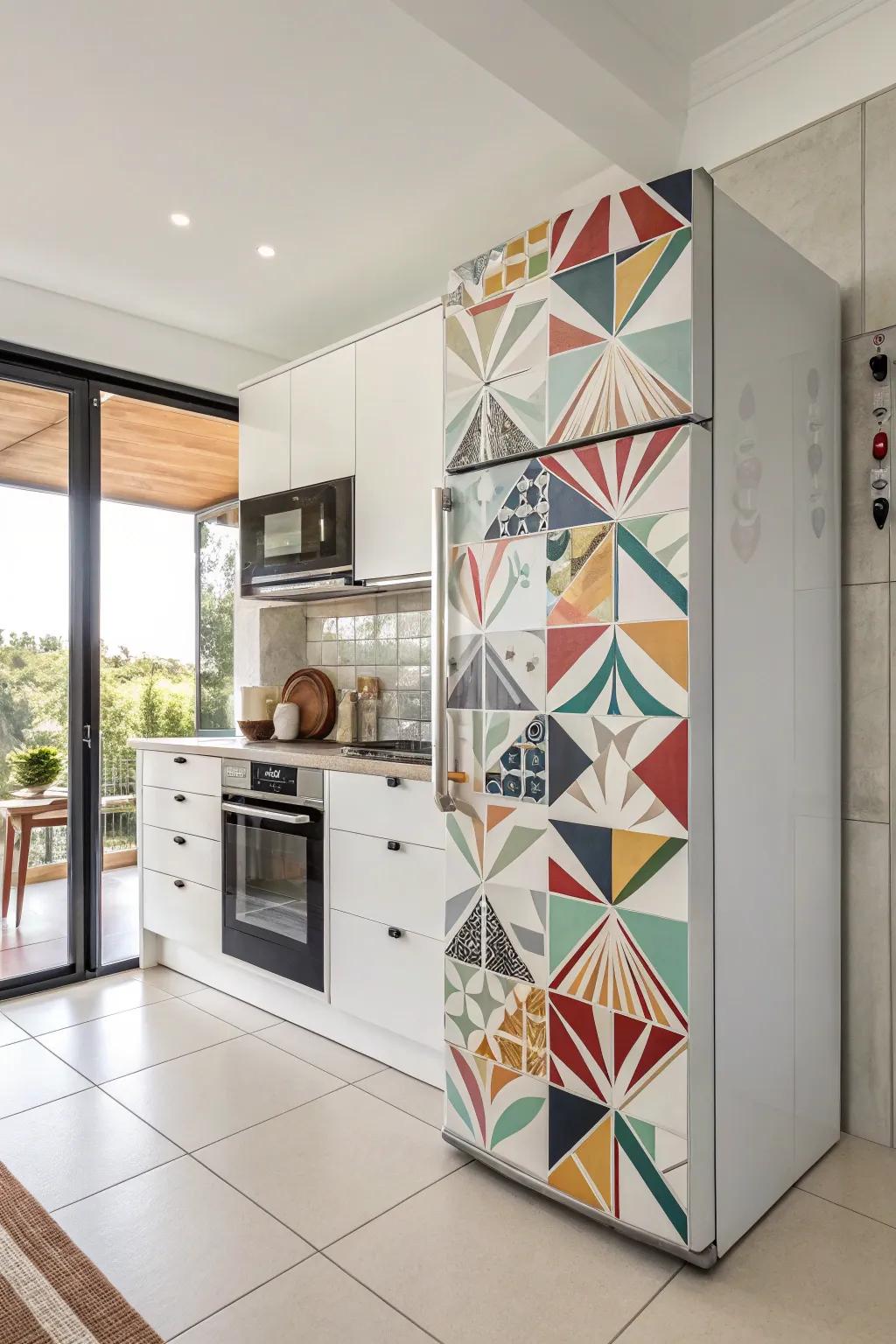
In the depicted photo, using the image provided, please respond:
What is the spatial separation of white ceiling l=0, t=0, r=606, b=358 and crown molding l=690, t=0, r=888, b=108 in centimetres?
34

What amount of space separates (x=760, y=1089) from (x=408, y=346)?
249 cm

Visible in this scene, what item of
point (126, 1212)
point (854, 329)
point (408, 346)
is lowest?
point (126, 1212)

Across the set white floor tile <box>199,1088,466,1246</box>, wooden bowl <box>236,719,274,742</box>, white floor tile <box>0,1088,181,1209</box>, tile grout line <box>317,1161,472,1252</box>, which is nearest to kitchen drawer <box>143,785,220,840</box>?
wooden bowl <box>236,719,274,742</box>

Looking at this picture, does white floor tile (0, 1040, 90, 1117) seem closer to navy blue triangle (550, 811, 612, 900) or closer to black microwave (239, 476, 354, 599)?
navy blue triangle (550, 811, 612, 900)

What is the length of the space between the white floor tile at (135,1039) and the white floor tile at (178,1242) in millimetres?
677

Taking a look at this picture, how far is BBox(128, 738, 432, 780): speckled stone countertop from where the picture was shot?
101 inches

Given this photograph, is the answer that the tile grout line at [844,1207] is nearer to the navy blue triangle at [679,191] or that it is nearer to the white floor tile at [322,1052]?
the white floor tile at [322,1052]

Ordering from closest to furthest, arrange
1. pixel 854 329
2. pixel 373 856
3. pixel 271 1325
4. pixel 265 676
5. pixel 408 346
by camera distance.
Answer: pixel 271 1325 < pixel 854 329 < pixel 373 856 < pixel 408 346 < pixel 265 676

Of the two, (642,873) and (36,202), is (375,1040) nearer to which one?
(642,873)

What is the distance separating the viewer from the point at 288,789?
9.81ft

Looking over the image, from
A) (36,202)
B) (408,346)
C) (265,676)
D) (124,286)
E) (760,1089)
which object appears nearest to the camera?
(760,1089)

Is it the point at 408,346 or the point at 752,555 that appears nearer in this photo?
the point at 752,555

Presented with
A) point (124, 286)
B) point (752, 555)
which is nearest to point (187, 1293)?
point (752, 555)

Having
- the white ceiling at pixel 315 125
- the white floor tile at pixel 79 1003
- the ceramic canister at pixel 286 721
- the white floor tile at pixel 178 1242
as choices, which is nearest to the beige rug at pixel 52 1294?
the white floor tile at pixel 178 1242
